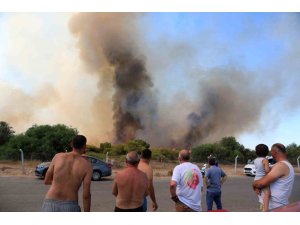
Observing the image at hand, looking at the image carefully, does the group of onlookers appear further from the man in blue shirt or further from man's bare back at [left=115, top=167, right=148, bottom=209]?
the man in blue shirt

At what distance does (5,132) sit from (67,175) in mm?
44330

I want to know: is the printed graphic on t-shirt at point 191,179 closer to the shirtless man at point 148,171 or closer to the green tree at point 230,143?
the shirtless man at point 148,171

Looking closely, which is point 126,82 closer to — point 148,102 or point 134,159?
point 148,102

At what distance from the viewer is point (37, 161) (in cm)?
2762

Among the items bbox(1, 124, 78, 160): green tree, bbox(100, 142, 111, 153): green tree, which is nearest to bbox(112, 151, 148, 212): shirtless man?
bbox(1, 124, 78, 160): green tree

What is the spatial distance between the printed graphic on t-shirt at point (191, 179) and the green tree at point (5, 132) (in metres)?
42.9

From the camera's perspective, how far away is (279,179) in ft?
18.3

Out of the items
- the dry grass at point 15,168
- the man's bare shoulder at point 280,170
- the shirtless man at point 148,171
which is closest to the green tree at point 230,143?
the dry grass at point 15,168

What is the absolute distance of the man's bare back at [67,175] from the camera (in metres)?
4.91

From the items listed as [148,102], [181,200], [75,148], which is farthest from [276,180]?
[148,102]

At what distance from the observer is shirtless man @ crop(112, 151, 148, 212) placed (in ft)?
17.6

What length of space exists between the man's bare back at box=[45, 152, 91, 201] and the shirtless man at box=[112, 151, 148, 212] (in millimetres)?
605

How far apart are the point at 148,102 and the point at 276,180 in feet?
152

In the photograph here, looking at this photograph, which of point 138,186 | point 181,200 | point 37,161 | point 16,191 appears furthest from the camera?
point 37,161
